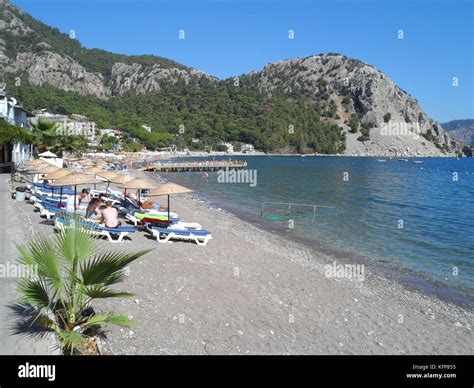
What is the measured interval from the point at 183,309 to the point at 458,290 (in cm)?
954

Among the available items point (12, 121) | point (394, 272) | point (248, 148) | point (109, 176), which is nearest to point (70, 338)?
point (394, 272)

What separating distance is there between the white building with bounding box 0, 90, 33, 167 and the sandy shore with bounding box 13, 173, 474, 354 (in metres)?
26.9

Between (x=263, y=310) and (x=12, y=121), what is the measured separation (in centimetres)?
3870

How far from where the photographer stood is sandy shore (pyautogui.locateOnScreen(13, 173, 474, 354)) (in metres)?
7.59

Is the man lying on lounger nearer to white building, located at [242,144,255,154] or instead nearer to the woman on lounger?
the woman on lounger

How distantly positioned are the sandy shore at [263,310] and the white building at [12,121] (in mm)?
26948

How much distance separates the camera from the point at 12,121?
39.6m

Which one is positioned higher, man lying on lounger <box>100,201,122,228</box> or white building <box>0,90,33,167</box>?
white building <box>0,90,33,167</box>

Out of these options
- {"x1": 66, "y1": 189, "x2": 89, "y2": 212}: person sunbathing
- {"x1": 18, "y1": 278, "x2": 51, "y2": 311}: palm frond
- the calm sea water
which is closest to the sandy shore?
{"x1": 18, "y1": 278, "x2": 51, "y2": 311}: palm frond

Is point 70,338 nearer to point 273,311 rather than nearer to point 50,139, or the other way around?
point 273,311

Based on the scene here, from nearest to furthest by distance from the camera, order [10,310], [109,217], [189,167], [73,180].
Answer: [10,310] → [109,217] → [73,180] → [189,167]
